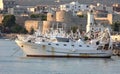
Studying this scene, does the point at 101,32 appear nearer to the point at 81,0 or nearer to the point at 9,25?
the point at 9,25

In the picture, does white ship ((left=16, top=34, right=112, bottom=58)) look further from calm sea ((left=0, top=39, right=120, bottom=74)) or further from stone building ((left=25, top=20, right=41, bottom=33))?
stone building ((left=25, top=20, right=41, bottom=33))

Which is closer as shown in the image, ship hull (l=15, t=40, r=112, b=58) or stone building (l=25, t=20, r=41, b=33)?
ship hull (l=15, t=40, r=112, b=58)

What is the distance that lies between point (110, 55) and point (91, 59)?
1.97 meters

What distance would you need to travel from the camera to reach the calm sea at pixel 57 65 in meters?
37.8

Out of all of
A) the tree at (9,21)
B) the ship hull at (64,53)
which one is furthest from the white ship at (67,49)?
the tree at (9,21)

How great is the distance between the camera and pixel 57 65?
138 feet

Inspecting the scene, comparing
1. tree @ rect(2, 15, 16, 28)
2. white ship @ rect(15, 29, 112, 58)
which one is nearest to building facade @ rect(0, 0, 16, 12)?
tree @ rect(2, 15, 16, 28)

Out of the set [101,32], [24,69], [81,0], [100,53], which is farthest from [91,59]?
[81,0]

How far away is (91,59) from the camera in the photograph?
47969 millimetres

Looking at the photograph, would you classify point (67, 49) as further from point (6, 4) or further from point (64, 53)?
point (6, 4)

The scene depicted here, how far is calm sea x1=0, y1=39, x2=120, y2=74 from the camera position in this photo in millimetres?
37812

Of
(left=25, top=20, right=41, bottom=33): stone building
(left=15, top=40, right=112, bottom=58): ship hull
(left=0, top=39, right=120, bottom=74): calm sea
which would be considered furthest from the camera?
(left=25, top=20, right=41, bottom=33): stone building

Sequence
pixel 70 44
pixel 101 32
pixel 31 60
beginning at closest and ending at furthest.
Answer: pixel 31 60 < pixel 70 44 < pixel 101 32

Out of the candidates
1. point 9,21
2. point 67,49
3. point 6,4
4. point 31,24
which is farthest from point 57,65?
point 6,4
